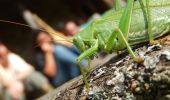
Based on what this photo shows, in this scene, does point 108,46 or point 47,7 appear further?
point 47,7

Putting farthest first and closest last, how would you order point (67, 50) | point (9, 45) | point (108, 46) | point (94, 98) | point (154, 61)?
point (9, 45) < point (67, 50) < point (108, 46) < point (94, 98) < point (154, 61)

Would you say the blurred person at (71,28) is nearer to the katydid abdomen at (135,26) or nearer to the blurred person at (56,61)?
the blurred person at (56,61)

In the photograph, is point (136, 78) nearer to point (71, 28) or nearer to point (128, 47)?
point (128, 47)

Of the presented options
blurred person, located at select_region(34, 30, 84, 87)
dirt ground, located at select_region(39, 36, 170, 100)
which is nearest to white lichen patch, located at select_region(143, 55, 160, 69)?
dirt ground, located at select_region(39, 36, 170, 100)

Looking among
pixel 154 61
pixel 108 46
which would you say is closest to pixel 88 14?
pixel 108 46

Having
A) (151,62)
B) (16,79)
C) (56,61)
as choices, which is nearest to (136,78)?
(151,62)

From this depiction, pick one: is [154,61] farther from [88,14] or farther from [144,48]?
[88,14]
